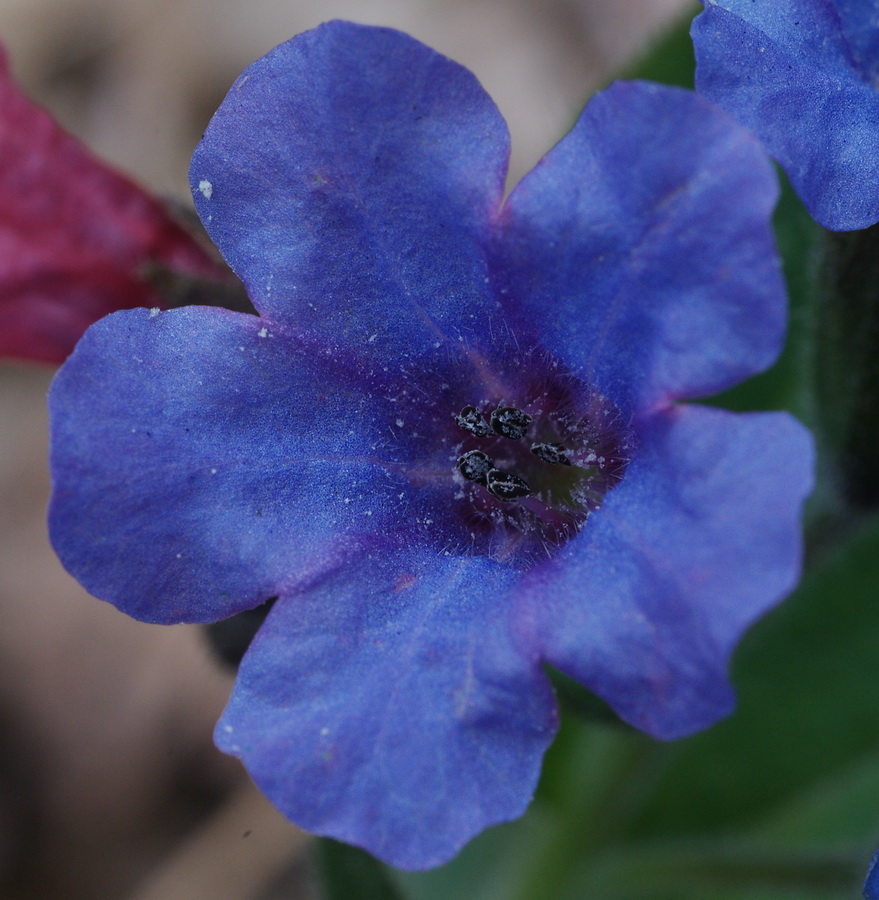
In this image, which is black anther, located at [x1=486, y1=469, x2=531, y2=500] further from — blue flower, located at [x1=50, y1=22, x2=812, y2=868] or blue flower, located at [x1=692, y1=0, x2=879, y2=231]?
blue flower, located at [x1=692, y1=0, x2=879, y2=231]

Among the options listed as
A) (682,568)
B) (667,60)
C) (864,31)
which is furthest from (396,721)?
(667,60)

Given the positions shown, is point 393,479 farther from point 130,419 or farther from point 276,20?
point 276,20

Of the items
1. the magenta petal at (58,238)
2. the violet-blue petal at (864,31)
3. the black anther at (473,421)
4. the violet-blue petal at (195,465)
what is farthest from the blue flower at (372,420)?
the magenta petal at (58,238)

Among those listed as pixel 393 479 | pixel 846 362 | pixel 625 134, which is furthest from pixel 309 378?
pixel 846 362

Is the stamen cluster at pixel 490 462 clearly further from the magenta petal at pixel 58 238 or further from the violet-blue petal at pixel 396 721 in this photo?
the magenta petal at pixel 58 238

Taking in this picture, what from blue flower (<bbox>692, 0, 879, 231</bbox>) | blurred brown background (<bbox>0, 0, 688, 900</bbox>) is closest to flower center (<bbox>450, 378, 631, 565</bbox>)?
blue flower (<bbox>692, 0, 879, 231</bbox>)

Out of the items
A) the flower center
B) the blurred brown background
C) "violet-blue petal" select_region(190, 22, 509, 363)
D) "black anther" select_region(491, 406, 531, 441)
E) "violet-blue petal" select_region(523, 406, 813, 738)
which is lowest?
the blurred brown background

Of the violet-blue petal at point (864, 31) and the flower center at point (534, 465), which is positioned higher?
the violet-blue petal at point (864, 31)
